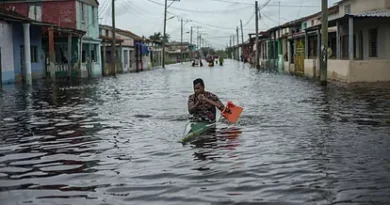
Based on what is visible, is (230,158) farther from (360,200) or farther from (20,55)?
(20,55)

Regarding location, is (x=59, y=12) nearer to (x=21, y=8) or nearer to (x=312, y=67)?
(x=21, y=8)

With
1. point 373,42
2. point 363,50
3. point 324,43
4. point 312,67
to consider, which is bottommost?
point 312,67

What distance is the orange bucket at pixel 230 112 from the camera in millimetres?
13172

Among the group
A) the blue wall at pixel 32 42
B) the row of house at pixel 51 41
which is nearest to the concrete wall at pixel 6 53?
the row of house at pixel 51 41

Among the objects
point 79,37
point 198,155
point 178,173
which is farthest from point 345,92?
point 79,37

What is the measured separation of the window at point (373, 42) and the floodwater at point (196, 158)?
51.4ft

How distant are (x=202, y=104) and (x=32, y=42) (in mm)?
31450

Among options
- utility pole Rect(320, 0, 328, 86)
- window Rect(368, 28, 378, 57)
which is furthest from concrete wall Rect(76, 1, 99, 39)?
utility pole Rect(320, 0, 328, 86)

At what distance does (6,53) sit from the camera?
116ft

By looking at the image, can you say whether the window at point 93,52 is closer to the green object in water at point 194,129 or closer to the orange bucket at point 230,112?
the orange bucket at point 230,112

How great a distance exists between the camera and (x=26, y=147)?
10648 millimetres

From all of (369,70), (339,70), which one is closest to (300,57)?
(339,70)

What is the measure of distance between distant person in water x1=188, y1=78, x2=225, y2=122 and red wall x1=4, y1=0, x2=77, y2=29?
3646cm

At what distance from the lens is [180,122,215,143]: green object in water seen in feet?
36.3
